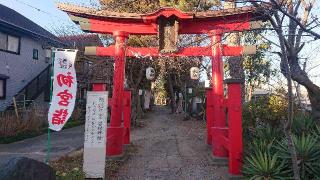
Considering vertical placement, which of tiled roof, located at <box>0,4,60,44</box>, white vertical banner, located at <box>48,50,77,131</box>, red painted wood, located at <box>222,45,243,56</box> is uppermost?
tiled roof, located at <box>0,4,60,44</box>

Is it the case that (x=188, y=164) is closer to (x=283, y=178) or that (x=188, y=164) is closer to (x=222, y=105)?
(x=222, y=105)

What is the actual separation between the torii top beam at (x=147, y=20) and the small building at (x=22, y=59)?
1032 centimetres

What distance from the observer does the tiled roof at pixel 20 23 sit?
21.5 meters

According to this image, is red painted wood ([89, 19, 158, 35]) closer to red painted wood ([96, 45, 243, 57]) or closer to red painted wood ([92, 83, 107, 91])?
red painted wood ([96, 45, 243, 57])

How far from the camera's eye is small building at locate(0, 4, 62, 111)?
21.7 metres

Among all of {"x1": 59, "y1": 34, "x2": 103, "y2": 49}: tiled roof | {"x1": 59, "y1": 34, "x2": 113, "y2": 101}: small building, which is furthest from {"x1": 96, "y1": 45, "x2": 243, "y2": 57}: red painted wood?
{"x1": 59, "y1": 34, "x2": 103, "y2": 49}: tiled roof

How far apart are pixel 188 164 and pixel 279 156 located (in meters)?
3.00

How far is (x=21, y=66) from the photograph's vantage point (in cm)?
2364

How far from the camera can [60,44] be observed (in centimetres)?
2558

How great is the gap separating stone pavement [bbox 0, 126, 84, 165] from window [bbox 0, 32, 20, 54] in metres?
6.61

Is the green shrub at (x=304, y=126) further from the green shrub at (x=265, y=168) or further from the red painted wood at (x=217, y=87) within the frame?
the green shrub at (x=265, y=168)

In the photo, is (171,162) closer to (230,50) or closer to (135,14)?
(230,50)


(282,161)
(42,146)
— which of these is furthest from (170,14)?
(42,146)

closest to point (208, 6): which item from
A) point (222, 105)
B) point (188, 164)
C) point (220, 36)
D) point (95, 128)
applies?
point (220, 36)
